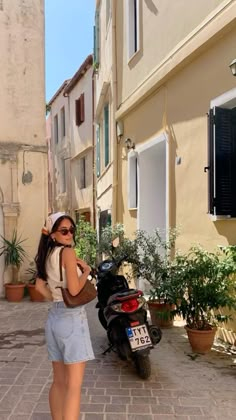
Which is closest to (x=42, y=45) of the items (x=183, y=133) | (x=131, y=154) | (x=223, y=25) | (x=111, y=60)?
(x=111, y=60)

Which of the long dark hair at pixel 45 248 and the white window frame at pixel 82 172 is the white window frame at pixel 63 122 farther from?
the long dark hair at pixel 45 248

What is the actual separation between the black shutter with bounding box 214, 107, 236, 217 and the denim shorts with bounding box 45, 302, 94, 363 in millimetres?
3074

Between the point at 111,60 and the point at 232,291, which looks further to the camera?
the point at 111,60

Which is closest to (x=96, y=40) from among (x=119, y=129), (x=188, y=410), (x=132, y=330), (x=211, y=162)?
(x=119, y=129)

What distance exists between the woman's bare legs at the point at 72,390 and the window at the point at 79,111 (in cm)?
1618

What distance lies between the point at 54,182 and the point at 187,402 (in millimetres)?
21354

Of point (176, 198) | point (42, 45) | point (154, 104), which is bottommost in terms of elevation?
point (176, 198)

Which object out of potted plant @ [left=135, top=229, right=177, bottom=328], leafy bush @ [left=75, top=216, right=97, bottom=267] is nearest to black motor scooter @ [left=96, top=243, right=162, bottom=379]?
potted plant @ [left=135, top=229, right=177, bottom=328]

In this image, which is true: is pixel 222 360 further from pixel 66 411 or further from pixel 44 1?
pixel 44 1

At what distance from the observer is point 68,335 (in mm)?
2832

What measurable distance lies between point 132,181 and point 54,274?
6810 millimetres

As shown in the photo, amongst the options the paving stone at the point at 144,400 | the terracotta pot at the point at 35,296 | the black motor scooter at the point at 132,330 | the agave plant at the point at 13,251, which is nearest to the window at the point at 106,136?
the agave plant at the point at 13,251

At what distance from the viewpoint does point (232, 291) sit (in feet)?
16.6

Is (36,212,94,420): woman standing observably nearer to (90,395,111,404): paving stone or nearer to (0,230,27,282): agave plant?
(90,395,111,404): paving stone
